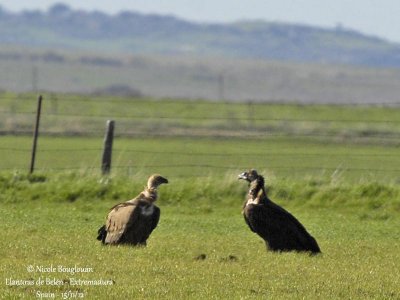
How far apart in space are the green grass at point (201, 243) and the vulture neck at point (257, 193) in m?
0.64

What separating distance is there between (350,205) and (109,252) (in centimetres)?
766

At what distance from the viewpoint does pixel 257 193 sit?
15.9 m

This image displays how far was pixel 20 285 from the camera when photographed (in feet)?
38.9

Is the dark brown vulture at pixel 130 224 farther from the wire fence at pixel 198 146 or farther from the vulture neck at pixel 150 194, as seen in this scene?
the wire fence at pixel 198 146

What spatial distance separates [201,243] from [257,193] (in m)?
1.01

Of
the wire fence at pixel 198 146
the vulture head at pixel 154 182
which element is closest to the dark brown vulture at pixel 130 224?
the vulture head at pixel 154 182

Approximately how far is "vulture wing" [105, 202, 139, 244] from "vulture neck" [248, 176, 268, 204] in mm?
1578

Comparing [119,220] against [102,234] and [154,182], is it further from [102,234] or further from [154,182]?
[154,182]

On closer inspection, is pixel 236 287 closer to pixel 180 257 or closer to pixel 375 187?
pixel 180 257

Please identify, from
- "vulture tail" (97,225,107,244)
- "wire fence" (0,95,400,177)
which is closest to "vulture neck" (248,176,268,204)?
"vulture tail" (97,225,107,244)

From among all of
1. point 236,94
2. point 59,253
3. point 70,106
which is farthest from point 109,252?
point 236,94

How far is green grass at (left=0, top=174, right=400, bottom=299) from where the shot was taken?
1237cm

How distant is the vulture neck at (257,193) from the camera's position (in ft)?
51.4


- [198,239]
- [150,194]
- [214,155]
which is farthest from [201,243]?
[214,155]
